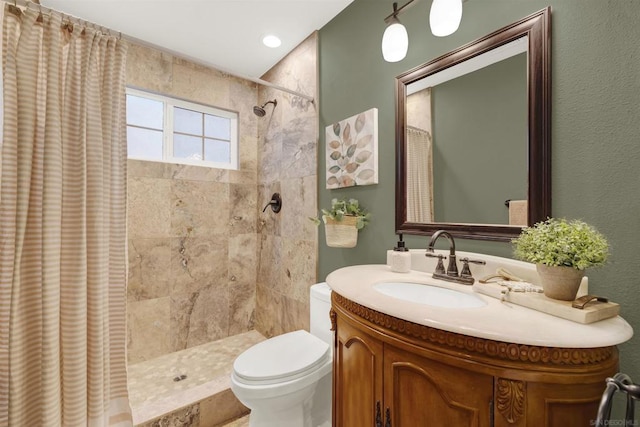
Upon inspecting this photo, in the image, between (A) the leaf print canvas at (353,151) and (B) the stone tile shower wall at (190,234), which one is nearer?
(A) the leaf print canvas at (353,151)

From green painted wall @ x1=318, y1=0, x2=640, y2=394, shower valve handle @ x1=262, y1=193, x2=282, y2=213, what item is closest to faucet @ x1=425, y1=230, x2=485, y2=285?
green painted wall @ x1=318, y1=0, x2=640, y2=394

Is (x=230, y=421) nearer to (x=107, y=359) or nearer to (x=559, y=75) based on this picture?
(x=107, y=359)

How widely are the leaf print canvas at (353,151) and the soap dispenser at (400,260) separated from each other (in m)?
0.48

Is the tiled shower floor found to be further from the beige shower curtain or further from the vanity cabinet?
the vanity cabinet

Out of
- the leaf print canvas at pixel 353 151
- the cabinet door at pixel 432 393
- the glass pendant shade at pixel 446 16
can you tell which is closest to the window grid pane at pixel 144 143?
the leaf print canvas at pixel 353 151

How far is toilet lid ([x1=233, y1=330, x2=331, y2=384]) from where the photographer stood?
1.22m

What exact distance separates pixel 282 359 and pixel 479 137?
1386 millimetres

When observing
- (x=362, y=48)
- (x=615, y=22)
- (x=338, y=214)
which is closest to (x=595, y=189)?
(x=615, y=22)

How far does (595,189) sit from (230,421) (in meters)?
2.21

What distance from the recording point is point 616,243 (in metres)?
0.85

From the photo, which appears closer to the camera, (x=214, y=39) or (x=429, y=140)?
(x=429, y=140)

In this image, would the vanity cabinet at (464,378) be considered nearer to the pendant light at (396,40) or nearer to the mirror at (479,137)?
the mirror at (479,137)

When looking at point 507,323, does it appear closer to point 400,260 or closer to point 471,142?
point 400,260

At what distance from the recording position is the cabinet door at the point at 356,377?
2.80ft
